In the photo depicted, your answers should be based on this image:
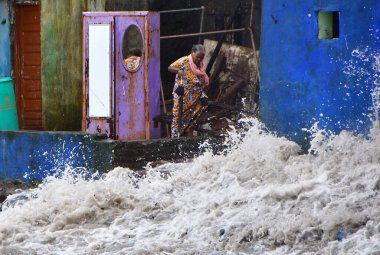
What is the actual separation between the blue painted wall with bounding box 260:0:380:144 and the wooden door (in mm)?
6086

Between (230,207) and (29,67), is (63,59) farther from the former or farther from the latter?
(230,207)

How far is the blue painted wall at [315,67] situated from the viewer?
1265cm

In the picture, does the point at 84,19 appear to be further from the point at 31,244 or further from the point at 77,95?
the point at 31,244

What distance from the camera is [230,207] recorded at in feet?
40.4

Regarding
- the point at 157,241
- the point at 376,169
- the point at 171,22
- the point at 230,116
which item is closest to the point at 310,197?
the point at 376,169

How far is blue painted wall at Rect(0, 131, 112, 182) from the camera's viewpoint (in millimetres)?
15812

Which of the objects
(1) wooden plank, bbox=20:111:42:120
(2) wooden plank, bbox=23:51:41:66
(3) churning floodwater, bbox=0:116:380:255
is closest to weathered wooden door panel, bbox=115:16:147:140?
(3) churning floodwater, bbox=0:116:380:255

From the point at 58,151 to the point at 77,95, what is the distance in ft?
4.29

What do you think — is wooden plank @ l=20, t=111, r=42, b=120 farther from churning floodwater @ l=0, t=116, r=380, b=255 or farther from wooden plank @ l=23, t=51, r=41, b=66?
churning floodwater @ l=0, t=116, r=380, b=255

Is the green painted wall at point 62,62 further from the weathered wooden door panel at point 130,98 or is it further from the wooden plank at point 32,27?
the wooden plank at point 32,27

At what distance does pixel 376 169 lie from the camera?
11906 mm

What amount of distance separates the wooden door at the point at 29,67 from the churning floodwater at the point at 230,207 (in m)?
4.49

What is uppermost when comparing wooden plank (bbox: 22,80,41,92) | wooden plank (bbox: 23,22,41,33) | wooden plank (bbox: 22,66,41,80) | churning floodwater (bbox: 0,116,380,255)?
wooden plank (bbox: 23,22,41,33)

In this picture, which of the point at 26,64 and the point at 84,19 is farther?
the point at 26,64
